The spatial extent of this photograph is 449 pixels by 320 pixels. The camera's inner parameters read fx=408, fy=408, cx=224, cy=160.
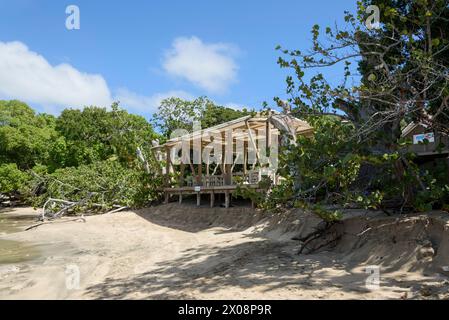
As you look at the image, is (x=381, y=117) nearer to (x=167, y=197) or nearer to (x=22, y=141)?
(x=167, y=197)

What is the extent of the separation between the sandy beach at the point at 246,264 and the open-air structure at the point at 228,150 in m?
2.13

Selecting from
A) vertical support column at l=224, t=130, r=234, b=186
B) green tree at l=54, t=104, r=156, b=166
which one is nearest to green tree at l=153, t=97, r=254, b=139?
green tree at l=54, t=104, r=156, b=166

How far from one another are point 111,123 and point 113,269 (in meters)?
25.1

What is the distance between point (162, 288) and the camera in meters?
6.61

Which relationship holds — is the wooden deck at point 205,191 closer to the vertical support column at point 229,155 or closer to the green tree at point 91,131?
the vertical support column at point 229,155

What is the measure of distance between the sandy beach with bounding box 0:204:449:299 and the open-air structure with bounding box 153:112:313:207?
84.0 inches

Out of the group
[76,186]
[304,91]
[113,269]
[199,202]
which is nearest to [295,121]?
[199,202]

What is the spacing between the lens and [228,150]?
16594 mm

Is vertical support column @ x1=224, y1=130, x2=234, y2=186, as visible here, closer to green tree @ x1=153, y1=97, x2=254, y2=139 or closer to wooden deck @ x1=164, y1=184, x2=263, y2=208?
wooden deck @ x1=164, y1=184, x2=263, y2=208

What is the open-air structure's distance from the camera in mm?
13875

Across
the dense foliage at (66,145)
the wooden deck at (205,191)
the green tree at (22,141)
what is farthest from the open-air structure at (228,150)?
the green tree at (22,141)

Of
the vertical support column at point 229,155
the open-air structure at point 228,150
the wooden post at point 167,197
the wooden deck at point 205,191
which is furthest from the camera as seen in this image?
the wooden post at point 167,197

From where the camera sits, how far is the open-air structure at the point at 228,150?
13.9m
